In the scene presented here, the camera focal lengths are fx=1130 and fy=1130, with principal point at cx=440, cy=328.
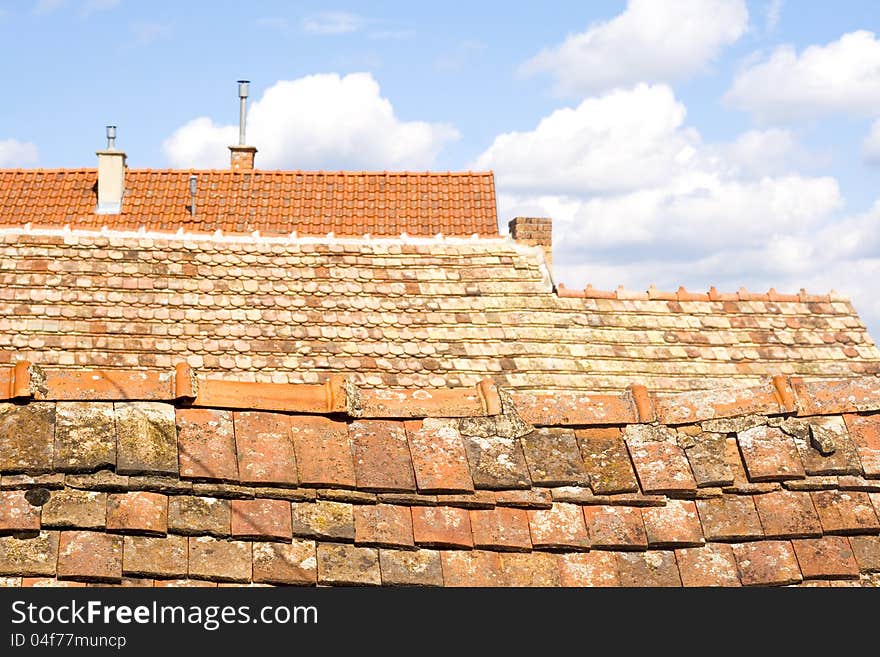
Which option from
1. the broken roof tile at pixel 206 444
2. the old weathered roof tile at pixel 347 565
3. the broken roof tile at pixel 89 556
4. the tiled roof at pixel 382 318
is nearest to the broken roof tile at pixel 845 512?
the old weathered roof tile at pixel 347 565

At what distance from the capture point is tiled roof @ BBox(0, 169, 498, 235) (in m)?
17.5

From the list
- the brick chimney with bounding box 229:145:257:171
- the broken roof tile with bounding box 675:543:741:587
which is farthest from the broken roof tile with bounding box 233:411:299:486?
the brick chimney with bounding box 229:145:257:171

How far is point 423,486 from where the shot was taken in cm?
384

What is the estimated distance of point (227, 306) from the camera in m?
15.0

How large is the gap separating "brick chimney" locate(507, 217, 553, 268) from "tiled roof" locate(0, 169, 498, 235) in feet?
1.95

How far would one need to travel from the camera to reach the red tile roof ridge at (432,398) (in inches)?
152

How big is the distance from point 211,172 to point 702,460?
15597 millimetres

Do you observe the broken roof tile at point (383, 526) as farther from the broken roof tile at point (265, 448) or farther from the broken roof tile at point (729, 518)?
the broken roof tile at point (729, 518)

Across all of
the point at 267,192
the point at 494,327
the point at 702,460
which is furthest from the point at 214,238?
the point at 702,460

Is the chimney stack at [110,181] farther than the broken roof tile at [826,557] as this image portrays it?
Yes

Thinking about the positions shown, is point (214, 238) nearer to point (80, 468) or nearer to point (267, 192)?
point (267, 192)

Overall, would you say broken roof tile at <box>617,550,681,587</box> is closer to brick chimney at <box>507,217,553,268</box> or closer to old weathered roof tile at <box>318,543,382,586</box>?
old weathered roof tile at <box>318,543,382,586</box>

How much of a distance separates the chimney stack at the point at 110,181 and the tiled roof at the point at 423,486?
1467 centimetres

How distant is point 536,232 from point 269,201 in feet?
14.2
